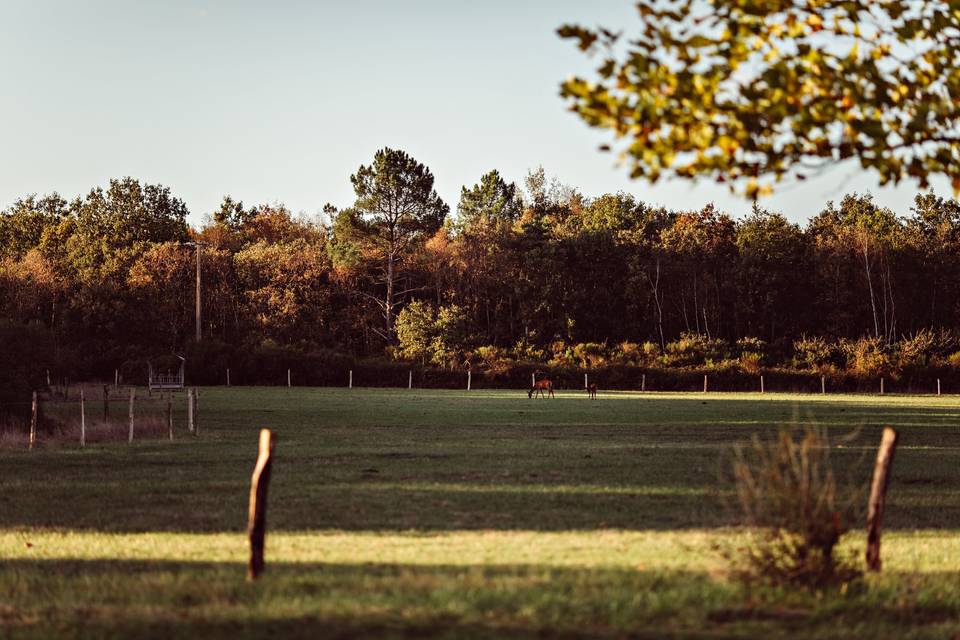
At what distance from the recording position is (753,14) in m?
8.76

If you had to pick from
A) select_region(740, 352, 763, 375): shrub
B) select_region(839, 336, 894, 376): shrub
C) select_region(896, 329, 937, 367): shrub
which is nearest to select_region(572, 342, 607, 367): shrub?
select_region(740, 352, 763, 375): shrub

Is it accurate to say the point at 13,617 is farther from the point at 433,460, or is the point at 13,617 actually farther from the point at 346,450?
the point at 346,450

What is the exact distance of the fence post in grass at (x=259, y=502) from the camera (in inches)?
363

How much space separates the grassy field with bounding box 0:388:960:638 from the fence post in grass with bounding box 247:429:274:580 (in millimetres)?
179

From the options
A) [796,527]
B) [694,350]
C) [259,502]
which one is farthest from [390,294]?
[796,527]

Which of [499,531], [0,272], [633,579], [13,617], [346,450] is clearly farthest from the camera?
[0,272]

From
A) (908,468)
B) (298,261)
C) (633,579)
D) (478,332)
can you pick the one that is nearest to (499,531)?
(633,579)

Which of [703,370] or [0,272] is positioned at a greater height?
[0,272]

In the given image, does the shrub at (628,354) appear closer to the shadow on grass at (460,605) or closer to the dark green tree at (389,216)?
the dark green tree at (389,216)

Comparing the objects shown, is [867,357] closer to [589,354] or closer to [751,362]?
[751,362]

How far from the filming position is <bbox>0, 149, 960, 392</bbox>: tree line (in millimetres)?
83688

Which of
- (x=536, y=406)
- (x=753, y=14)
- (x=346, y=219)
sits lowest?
(x=536, y=406)

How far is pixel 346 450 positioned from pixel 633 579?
16.3 metres

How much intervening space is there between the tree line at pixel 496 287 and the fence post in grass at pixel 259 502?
230 feet
